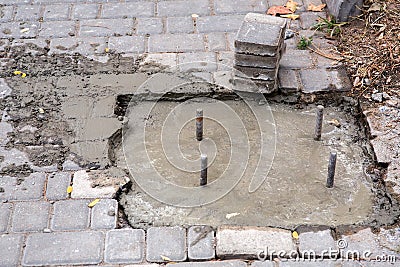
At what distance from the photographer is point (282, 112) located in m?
4.86

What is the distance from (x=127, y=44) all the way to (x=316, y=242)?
2608 mm

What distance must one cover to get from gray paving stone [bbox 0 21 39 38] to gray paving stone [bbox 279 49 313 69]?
86.4 inches

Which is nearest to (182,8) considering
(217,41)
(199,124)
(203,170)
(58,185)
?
(217,41)

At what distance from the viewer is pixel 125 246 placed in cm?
374

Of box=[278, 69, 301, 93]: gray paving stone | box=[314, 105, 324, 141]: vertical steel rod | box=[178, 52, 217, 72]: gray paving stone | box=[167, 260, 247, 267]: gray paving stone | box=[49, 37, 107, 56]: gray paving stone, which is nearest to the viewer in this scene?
box=[167, 260, 247, 267]: gray paving stone

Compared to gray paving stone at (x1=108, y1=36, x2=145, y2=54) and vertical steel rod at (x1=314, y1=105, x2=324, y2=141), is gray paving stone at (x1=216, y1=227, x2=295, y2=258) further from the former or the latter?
gray paving stone at (x1=108, y1=36, x2=145, y2=54)

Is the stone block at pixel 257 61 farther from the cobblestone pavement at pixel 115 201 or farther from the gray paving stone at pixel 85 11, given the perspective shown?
the gray paving stone at pixel 85 11

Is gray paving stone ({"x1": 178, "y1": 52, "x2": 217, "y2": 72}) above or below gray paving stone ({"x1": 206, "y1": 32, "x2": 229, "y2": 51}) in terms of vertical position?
below

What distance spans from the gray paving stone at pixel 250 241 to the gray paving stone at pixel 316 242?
2.6 inches

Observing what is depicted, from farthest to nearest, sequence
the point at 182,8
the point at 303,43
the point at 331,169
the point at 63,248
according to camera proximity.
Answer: the point at 182,8 → the point at 303,43 → the point at 331,169 → the point at 63,248

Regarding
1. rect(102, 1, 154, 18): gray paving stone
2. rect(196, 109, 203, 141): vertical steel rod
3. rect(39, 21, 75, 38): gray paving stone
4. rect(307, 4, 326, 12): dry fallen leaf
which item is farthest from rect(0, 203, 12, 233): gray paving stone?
rect(307, 4, 326, 12): dry fallen leaf

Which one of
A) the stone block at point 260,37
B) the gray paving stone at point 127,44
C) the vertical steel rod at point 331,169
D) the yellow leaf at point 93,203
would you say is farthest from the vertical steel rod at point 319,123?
the gray paving stone at point 127,44

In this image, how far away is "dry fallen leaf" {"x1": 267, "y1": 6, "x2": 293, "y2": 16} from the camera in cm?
587

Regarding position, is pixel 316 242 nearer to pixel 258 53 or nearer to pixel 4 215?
pixel 258 53
